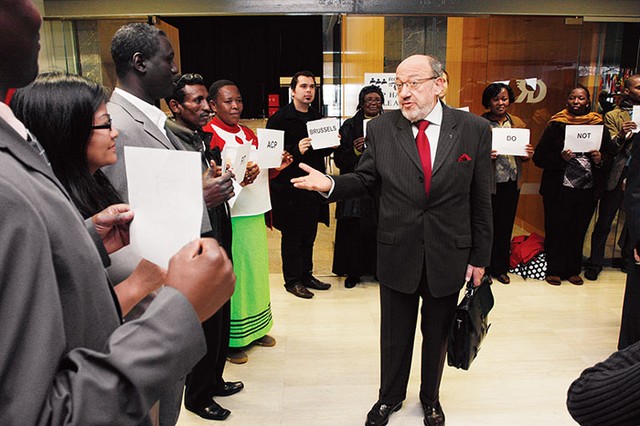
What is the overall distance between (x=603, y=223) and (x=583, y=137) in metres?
0.94

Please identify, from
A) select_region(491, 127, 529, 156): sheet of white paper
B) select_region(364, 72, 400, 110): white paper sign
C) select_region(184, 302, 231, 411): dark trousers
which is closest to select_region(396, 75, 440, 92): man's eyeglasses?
select_region(184, 302, 231, 411): dark trousers

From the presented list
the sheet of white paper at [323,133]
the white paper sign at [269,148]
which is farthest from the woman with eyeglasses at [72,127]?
the sheet of white paper at [323,133]

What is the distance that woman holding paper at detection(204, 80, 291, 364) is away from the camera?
10.8ft

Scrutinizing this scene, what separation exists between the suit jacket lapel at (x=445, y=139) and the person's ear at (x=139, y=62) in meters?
1.37

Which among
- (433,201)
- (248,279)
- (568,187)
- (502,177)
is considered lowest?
(248,279)

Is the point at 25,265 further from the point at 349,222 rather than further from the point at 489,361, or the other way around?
the point at 349,222

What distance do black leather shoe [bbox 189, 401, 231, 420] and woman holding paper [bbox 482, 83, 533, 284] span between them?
2928 millimetres

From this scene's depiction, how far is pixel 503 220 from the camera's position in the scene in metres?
4.85

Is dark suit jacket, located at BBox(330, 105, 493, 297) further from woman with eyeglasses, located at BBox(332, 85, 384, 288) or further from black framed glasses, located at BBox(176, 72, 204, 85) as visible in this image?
woman with eyeglasses, located at BBox(332, 85, 384, 288)

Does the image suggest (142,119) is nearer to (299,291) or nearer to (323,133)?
(323,133)

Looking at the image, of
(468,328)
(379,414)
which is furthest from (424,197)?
(379,414)

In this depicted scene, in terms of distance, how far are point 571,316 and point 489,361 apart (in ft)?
3.80

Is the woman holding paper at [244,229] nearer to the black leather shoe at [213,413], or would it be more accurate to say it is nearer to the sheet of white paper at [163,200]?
the black leather shoe at [213,413]

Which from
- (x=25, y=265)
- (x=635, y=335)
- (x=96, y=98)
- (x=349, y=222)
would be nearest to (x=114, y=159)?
(x=96, y=98)
